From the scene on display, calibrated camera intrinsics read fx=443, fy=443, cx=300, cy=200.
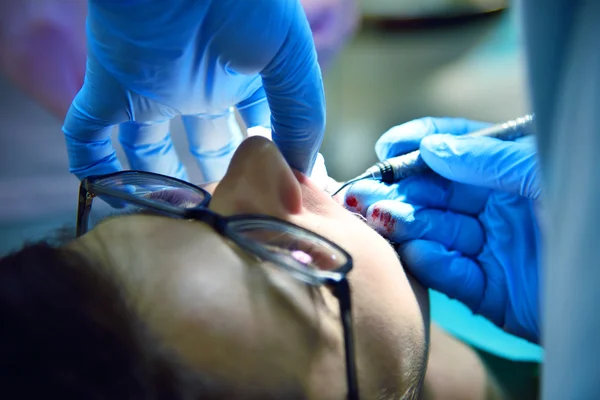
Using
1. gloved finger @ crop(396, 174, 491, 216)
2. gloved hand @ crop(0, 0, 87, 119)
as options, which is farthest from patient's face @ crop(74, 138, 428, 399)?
gloved hand @ crop(0, 0, 87, 119)

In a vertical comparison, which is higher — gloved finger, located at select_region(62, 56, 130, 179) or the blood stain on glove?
gloved finger, located at select_region(62, 56, 130, 179)

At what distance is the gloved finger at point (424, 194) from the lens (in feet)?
2.70

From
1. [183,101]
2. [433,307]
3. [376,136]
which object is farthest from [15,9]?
[433,307]

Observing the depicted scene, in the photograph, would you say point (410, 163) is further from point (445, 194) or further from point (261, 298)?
point (261, 298)

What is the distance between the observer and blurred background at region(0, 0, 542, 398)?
0.83 meters

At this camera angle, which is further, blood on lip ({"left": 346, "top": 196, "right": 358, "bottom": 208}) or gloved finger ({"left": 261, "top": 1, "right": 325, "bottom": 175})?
blood on lip ({"left": 346, "top": 196, "right": 358, "bottom": 208})

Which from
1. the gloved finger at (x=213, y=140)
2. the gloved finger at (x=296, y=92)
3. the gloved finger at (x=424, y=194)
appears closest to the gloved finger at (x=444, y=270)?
the gloved finger at (x=424, y=194)

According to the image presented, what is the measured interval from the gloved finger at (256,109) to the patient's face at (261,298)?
346 millimetres

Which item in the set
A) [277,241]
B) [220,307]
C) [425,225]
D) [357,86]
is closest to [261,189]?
[277,241]

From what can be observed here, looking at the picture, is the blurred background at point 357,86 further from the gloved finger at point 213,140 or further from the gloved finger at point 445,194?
the gloved finger at point 445,194

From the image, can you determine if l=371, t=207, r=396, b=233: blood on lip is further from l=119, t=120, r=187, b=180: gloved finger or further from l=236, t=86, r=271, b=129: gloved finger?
l=119, t=120, r=187, b=180: gloved finger

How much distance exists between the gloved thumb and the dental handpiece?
0.05m

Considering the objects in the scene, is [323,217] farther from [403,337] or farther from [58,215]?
[58,215]

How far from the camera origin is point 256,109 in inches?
38.2
